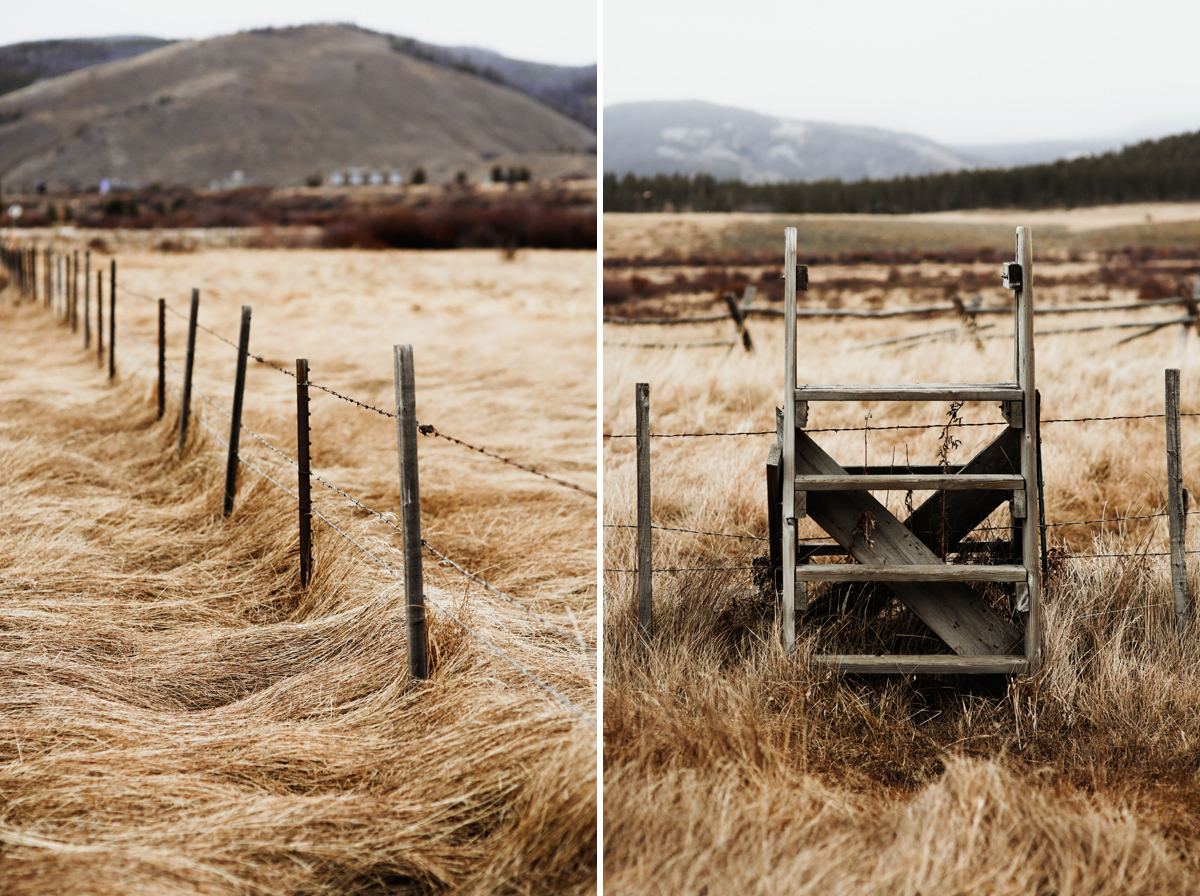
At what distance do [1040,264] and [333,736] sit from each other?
47141 mm

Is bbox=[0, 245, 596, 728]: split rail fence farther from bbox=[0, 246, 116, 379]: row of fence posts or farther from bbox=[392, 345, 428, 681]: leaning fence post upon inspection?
bbox=[0, 246, 116, 379]: row of fence posts

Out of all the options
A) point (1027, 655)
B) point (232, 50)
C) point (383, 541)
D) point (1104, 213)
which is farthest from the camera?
point (232, 50)

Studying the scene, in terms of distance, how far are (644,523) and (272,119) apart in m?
157

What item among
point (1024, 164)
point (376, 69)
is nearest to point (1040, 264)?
point (1024, 164)

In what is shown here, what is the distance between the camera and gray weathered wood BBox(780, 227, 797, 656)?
4027mm

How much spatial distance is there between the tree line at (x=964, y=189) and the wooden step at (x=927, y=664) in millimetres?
82164

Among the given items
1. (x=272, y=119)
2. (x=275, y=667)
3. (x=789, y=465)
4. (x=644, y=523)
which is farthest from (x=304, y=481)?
(x=272, y=119)

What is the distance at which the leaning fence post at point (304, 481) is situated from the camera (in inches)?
214

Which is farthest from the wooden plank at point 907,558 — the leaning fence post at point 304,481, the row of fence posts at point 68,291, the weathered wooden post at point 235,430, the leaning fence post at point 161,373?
the row of fence posts at point 68,291

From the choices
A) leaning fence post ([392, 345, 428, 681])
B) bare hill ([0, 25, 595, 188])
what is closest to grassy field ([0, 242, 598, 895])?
leaning fence post ([392, 345, 428, 681])

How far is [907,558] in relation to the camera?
4215 mm

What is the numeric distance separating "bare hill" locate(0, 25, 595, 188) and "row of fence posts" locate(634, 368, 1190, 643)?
4213 inches

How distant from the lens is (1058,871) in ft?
10.1

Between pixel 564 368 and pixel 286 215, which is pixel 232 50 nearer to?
pixel 286 215
